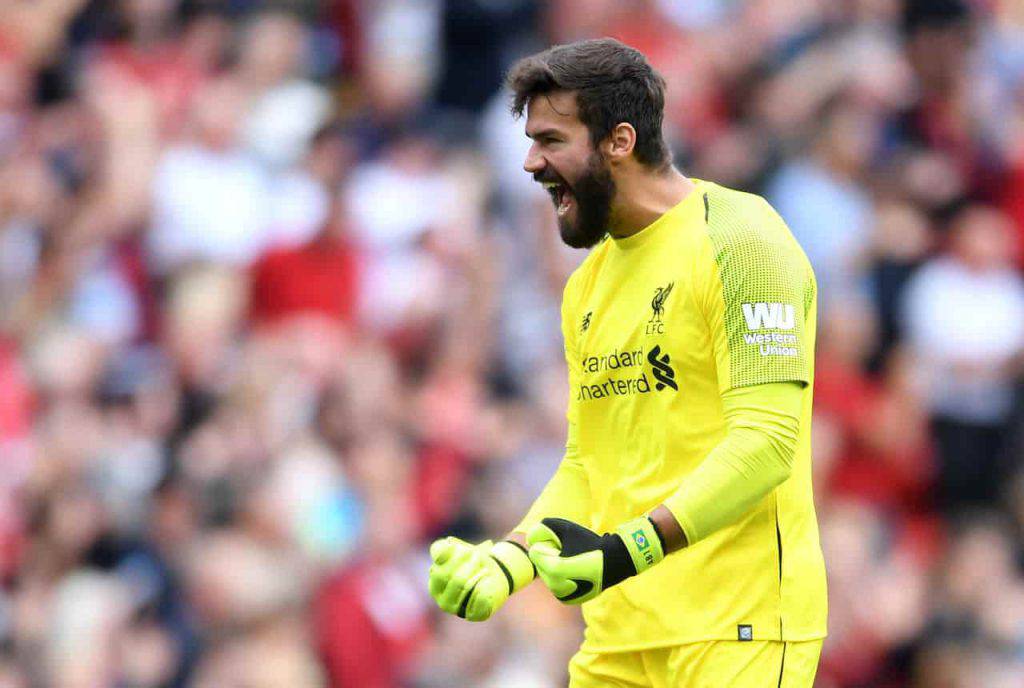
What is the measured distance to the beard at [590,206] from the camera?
469 cm

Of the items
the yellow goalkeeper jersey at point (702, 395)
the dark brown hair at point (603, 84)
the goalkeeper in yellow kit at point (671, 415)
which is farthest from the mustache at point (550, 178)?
the yellow goalkeeper jersey at point (702, 395)

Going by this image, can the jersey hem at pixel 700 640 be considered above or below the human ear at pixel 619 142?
below

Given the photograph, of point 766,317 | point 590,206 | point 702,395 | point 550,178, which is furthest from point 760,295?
point 550,178

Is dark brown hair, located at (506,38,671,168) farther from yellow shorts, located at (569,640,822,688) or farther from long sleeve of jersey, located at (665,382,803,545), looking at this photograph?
yellow shorts, located at (569,640,822,688)

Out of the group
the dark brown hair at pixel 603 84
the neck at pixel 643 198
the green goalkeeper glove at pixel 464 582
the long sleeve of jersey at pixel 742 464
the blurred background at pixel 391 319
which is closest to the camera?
the long sleeve of jersey at pixel 742 464

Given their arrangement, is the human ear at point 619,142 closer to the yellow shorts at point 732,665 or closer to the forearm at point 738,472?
the forearm at point 738,472

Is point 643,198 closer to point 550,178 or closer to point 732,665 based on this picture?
point 550,178

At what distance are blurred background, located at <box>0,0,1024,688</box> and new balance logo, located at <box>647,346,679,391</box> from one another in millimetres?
3656

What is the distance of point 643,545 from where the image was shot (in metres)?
4.24

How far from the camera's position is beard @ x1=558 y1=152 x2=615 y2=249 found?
4688mm

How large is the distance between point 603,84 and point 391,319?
15.7ft

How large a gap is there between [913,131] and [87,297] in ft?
16.7

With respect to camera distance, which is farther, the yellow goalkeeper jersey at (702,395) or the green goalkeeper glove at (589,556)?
the yellow goalkeeper jersey at (702,395)

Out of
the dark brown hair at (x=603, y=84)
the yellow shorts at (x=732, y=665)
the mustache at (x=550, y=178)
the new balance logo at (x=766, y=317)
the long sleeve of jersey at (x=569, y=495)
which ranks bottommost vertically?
the yellow shorts at (x=732, y=665)
